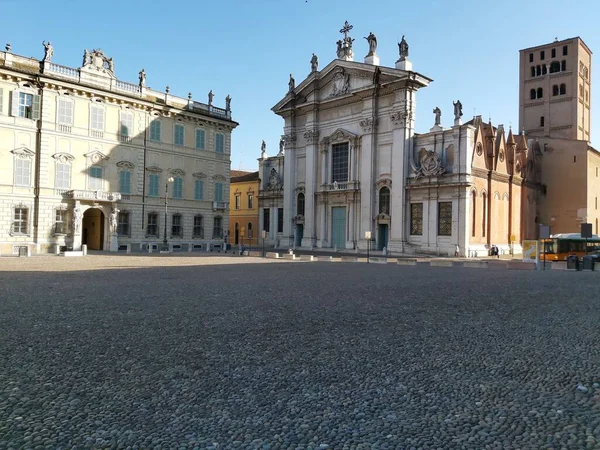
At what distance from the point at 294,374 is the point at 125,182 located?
35.9m

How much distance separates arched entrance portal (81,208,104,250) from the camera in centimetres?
3791

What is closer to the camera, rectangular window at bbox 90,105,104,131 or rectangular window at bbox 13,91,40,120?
rectangular window at bbox 13,91,40,120

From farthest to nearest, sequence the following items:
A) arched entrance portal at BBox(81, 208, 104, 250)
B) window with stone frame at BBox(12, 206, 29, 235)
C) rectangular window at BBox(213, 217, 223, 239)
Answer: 1. rectangular window at BBox(213, 217, 223, 239)
2. arched entrance portal at BBox(81, 208, 104, 250)
3. window with stone frame at BBox(12, 206, 29, 235)

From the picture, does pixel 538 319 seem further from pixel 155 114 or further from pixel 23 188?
pixel 155 114

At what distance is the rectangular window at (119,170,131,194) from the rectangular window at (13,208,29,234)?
7123mm

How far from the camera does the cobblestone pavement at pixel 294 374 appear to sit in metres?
4.07

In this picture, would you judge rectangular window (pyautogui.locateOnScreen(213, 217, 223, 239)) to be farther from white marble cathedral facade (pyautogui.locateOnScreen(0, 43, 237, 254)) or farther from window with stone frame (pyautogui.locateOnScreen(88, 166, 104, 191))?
window with stone frame (pyautogui.locateOnScreen(88, 166, 104, 191))

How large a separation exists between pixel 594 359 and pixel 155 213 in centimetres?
3763

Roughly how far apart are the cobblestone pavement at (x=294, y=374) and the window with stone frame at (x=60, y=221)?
81.8 feet

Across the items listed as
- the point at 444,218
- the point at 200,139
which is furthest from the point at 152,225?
the point at 444,218

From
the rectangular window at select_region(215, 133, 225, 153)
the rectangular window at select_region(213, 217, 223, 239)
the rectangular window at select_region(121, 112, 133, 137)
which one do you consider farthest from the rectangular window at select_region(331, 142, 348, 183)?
the rectangular window at select_region(121, 112, 133, 137)

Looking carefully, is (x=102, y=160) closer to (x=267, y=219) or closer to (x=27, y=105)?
(x=27, y=105)

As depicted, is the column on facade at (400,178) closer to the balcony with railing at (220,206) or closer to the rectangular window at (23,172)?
the balcony with railing at (220,206)

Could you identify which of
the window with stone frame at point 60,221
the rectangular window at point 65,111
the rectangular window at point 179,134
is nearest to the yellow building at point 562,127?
the rectangular window at point 179,134
